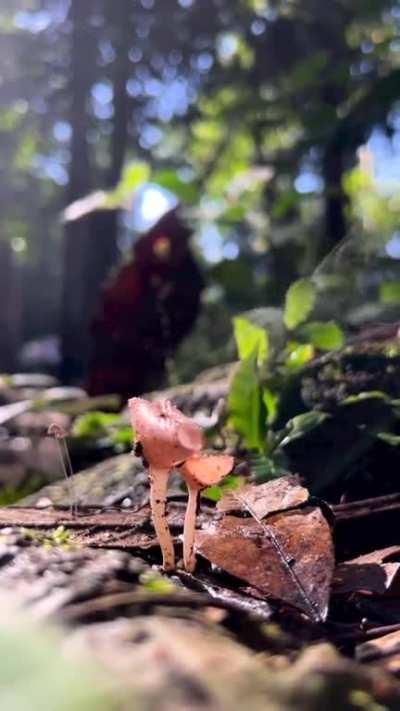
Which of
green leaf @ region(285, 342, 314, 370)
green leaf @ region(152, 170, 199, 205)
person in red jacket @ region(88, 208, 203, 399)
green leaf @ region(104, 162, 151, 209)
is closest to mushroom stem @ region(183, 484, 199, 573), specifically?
green leaf @ region(285, 342, 314, 370)

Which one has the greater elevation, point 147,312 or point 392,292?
point 147,312

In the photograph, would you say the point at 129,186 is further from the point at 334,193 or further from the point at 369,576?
the point at 369,576

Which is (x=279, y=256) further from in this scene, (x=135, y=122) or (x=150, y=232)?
(x=135, y=122)

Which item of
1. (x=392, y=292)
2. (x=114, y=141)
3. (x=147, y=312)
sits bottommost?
(x=392, y=292)

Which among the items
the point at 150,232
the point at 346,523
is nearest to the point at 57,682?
the point at 346,523

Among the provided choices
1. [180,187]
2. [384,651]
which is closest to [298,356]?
[384,651]

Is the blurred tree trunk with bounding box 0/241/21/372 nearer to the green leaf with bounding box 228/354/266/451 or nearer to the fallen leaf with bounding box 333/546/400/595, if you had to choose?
the green leaf with bounding box 228/354/266/451
